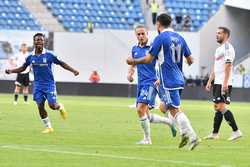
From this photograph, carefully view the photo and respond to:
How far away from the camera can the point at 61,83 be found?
4769cm

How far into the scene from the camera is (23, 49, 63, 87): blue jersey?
17.7 meters

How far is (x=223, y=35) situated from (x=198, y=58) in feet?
104

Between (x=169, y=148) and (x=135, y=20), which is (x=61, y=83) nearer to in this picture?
(x=135, y=20)

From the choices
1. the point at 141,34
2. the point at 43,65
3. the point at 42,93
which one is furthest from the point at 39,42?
the point at 141,34

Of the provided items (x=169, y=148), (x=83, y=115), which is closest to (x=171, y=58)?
(x=169, y=148)

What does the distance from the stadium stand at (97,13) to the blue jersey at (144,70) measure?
34.1 metres

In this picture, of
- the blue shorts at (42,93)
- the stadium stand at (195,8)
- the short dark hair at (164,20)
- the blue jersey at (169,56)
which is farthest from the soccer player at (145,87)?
the stadium stand at (195,8)

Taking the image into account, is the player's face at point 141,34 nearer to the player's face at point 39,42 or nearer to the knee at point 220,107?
the knee at point 220,107

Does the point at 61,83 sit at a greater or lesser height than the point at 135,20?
lesser

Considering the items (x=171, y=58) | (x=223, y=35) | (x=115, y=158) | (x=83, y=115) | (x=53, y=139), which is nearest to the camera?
(x=115, y=158)

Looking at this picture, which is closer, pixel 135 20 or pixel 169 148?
pixel 169 148

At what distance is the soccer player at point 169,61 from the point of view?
13.4 metres

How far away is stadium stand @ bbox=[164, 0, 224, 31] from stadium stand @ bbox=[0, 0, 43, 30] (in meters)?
7.94

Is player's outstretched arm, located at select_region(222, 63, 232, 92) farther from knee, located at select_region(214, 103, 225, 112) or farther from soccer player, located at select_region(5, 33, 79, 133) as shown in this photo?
soccer player, located at select_region(5, 33, 79, 133)
